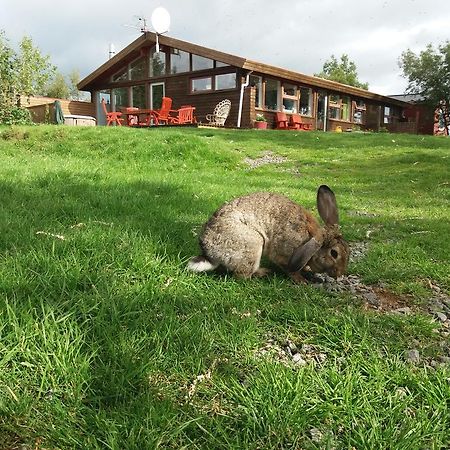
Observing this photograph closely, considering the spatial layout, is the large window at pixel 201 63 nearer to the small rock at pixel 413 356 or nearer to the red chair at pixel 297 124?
the red chair at pixel 297 124

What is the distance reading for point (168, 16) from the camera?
85.9ft

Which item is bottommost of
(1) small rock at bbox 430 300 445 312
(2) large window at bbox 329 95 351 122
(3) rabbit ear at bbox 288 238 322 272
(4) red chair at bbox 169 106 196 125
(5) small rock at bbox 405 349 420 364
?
(5) small rock at bbox 405 349 420 364

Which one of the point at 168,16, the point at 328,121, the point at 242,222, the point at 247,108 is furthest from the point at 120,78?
the point at 242,222

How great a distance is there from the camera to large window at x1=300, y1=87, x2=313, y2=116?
29.1 metres

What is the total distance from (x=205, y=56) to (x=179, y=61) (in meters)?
3.43

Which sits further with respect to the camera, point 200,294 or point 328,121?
point 328,121

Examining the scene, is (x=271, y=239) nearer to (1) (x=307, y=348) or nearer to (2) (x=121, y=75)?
(1) (x=307, y=348)

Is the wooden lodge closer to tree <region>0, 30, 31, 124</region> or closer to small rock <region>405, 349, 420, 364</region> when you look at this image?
tree <region>0, 30, 31, 124</region>

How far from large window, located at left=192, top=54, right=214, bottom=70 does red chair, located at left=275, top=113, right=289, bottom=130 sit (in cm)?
477

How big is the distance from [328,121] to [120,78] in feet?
47.5

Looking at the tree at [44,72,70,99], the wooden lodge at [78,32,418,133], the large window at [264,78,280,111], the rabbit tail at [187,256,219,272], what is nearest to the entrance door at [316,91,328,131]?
the wooden lodge at [78,32,418,133]

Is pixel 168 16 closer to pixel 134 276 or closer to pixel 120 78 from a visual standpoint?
pixel 120 78

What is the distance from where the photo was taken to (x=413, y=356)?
247cm

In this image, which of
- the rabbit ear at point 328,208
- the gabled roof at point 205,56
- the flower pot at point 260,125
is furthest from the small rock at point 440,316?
the flower pot at point 260,125
